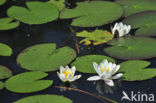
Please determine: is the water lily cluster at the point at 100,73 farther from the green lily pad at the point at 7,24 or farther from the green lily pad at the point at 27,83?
the green lily pad at the point at 7,24

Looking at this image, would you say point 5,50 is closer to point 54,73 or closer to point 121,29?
point 54,73

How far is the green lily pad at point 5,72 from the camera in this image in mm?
3213

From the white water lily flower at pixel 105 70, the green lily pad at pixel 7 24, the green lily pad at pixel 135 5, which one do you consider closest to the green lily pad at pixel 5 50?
the green lily pad at pixel 7 24

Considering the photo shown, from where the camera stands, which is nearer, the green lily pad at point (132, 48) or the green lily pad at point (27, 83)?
the green lily pad at point (27, 83)

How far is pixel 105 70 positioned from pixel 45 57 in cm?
73

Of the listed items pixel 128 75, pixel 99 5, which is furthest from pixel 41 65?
pixel 99 5

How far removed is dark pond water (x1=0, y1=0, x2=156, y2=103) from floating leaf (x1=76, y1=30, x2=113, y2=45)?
101mm

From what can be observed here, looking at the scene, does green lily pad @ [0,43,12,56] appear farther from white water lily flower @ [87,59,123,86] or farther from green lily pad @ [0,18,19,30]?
white water lily flower @ [87,59,123,86]

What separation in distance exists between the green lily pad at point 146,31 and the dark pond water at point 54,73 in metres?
0.51

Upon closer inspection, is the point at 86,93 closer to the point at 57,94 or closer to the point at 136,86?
the point at 57,94

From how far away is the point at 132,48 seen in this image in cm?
352

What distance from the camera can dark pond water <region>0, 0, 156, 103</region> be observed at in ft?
9.70

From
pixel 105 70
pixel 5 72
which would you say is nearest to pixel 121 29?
pixel 105 70

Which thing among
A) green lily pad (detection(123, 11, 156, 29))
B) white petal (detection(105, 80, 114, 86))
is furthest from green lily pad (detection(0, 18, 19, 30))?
white petal (detection(105, 80, 114, 86))
